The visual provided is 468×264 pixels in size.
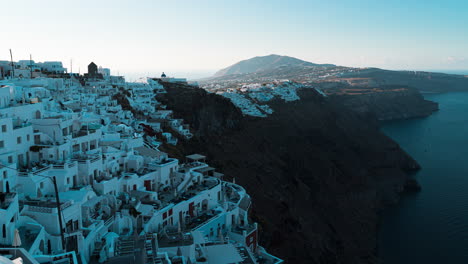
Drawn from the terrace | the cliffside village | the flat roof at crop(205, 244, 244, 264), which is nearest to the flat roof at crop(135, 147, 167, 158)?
the cliffside village

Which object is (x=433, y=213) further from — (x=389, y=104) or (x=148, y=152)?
(x=389, y=104)

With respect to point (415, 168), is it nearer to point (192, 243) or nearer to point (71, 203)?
point (192, 243)

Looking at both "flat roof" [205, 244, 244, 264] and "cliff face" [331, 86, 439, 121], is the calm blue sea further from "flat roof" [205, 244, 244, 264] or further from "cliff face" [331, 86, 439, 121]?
"flat roof" [205, 244, 244, 264]

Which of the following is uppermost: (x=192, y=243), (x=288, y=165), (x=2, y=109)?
(x=2, y=109)

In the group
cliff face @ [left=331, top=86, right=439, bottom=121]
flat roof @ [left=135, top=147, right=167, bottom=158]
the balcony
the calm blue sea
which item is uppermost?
the balcony

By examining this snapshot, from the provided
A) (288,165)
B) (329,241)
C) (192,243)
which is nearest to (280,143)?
(288,165)

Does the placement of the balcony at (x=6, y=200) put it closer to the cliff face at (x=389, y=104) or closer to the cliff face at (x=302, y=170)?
the cliff face at (x=302, y=170)

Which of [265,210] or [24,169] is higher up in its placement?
[24,169]
